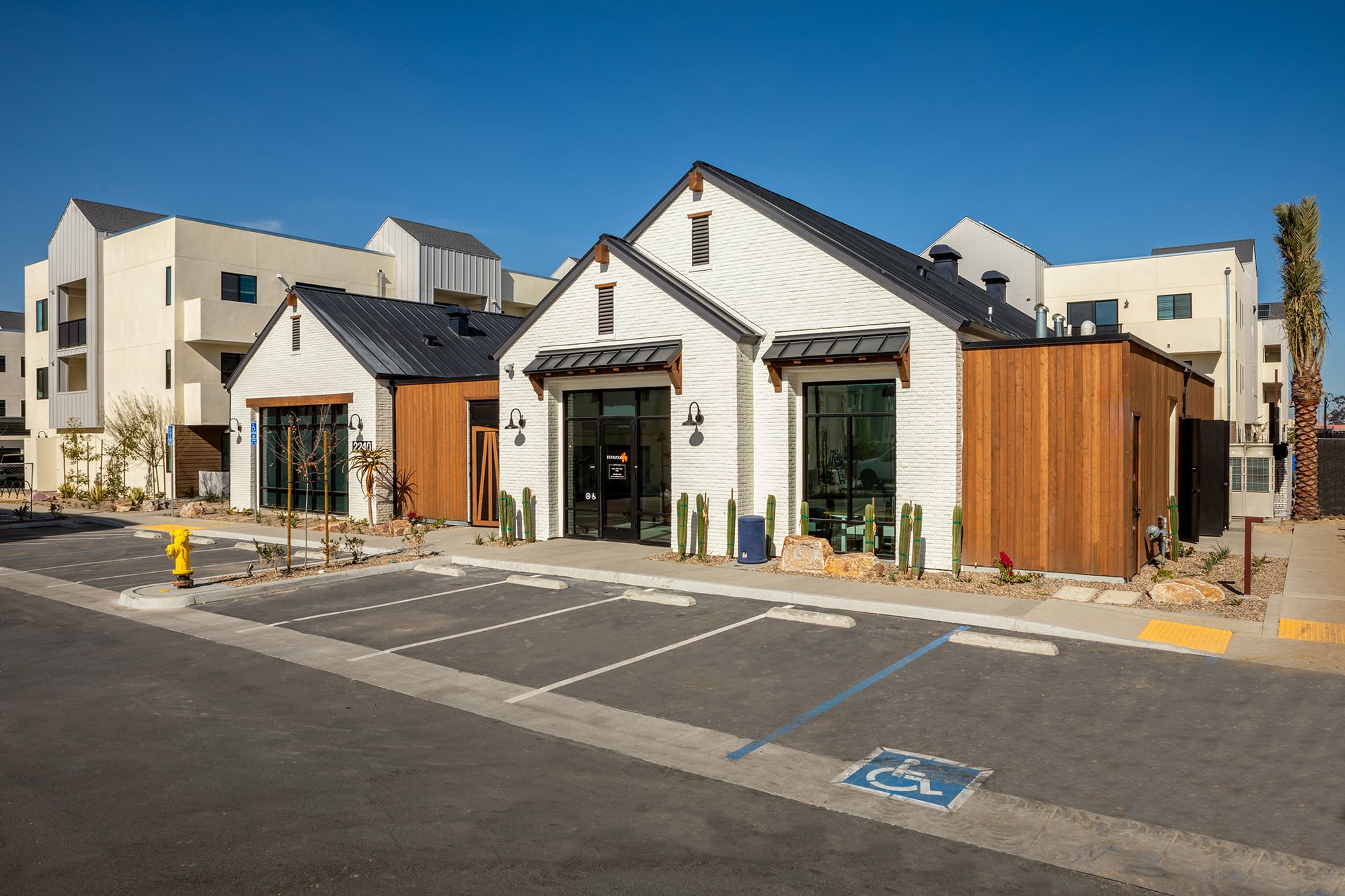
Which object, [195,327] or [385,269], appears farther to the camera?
[385,269]

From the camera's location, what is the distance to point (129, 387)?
1307 inches

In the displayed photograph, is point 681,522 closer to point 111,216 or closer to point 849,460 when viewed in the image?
point 849,460

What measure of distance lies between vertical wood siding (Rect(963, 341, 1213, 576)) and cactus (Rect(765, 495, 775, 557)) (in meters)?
3.23

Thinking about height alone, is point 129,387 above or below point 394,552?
above

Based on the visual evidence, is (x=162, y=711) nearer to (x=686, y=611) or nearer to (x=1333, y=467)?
(x=686, y=611)

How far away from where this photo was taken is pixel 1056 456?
13.5 meters

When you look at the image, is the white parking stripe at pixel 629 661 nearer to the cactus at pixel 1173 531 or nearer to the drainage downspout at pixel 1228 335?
the cactus at pixel 1173 531

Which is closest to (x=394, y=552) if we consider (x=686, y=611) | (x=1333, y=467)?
(x=686, y=611)

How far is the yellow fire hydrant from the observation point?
13547 mm

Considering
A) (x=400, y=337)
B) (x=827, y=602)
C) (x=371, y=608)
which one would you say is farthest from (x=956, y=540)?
(x=400, y=337)

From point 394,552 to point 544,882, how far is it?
13.5m

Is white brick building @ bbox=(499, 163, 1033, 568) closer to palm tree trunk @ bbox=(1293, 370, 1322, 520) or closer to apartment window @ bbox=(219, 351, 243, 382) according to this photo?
palm tree trunk @ bbox=(1293, 370, 1322, 520)

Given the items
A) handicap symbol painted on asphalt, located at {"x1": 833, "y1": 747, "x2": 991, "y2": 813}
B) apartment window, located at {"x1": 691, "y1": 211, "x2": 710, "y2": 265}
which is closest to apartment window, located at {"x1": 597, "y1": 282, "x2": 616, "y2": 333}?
apartment window, located at {"x1": 691, "y1": 211, "x2": 710, "y2": 265}

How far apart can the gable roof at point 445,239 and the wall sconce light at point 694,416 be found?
25804 millimetres
